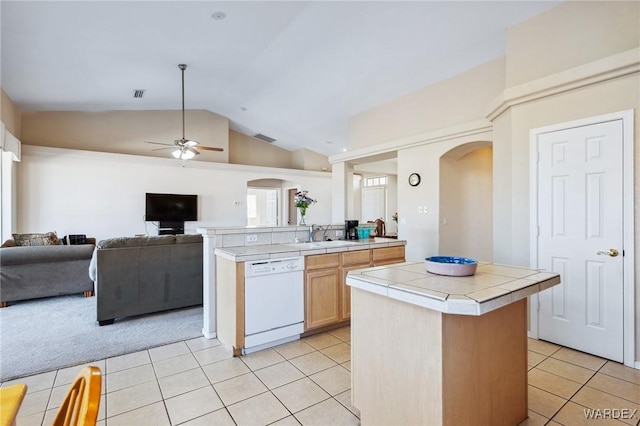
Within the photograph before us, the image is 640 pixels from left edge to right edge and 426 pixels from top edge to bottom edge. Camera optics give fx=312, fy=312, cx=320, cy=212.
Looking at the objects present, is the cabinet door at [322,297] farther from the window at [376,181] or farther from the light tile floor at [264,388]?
the window at [376,181]

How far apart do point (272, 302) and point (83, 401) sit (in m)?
2.16

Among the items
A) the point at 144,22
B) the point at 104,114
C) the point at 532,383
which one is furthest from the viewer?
the point at 104,114

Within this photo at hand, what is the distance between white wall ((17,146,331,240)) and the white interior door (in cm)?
710

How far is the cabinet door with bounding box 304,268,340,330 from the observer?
308 cm

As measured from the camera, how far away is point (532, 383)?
2324 mm

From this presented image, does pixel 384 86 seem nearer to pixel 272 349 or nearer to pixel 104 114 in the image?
pixel 272 349

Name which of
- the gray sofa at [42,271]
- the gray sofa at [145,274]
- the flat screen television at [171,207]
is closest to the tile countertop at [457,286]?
the gray sofa at [145,274]

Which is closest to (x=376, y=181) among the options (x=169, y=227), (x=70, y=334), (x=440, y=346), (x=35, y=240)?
(x=169, y=227)

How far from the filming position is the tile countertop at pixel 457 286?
1321 mm

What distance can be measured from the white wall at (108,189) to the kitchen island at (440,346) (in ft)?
23.0

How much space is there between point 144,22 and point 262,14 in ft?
4.47

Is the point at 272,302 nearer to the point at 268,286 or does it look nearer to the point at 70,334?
the point at 268,286

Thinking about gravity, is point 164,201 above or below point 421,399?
above

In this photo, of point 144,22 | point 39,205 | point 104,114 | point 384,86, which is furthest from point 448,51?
point 39,205
